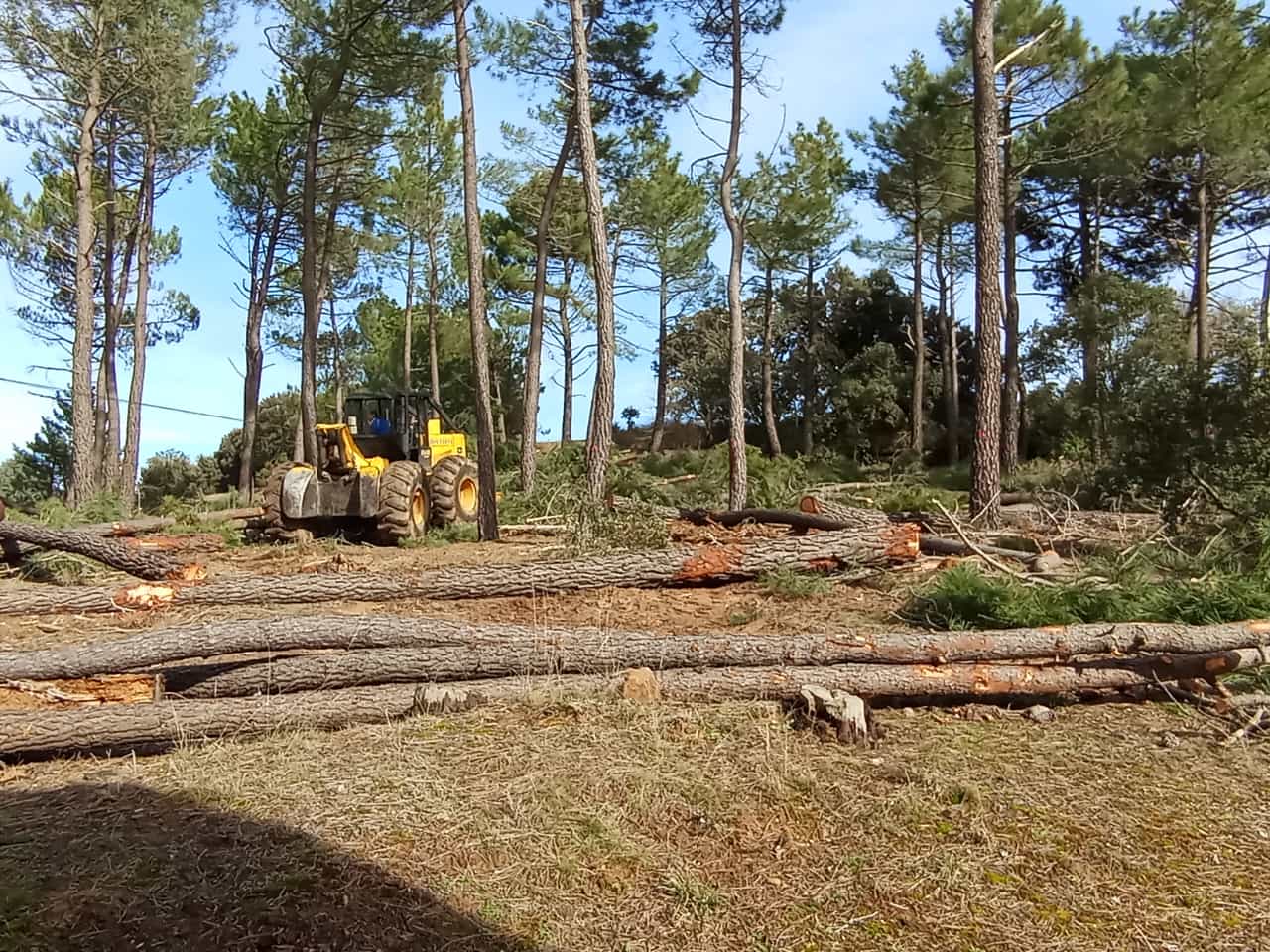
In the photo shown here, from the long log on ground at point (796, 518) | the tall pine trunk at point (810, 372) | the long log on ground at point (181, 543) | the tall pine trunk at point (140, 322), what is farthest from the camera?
the tall pine trunk at point (810, 372)

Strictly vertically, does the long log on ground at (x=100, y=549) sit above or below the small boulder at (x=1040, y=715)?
above

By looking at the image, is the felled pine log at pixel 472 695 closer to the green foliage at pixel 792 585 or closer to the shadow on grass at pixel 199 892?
the shadow on grass at pixel 199 892

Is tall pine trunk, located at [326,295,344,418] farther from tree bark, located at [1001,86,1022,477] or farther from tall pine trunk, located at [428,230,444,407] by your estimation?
tree bark, located at [1001,86,1022,477]

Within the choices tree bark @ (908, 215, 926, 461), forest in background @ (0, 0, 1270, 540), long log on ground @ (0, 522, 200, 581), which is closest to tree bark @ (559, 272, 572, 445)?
forest in background @ (0, 0, 1270, 540)

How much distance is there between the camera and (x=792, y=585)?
7.46 meters

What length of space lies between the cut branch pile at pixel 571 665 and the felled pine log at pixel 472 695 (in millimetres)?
10

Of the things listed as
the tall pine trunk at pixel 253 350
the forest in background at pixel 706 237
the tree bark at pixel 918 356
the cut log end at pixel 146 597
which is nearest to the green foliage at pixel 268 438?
the forest in background at pixel 706 237

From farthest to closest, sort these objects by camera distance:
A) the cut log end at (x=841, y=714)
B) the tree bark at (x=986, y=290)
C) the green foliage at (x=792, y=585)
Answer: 1. the tree bark at (x=986, y=290)
2. the green foliage at (x=792, y=585)
3. the cut log end at (x=841, y=714)

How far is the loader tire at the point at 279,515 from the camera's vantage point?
39.6ft

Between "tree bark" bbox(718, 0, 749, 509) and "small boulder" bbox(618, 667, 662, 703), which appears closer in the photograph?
"small boulder" bbox(618, 667, 662, 703)

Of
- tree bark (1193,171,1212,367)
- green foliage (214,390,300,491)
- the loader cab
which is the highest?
tree bark (1193,171,1212,367)

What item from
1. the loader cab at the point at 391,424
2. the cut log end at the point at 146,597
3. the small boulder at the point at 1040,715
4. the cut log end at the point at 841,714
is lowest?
the small boulder at the point at 1040,715

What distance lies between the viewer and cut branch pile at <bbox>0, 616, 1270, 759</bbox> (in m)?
4.86

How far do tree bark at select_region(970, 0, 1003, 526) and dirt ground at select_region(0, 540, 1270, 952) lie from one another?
5.69 metres
